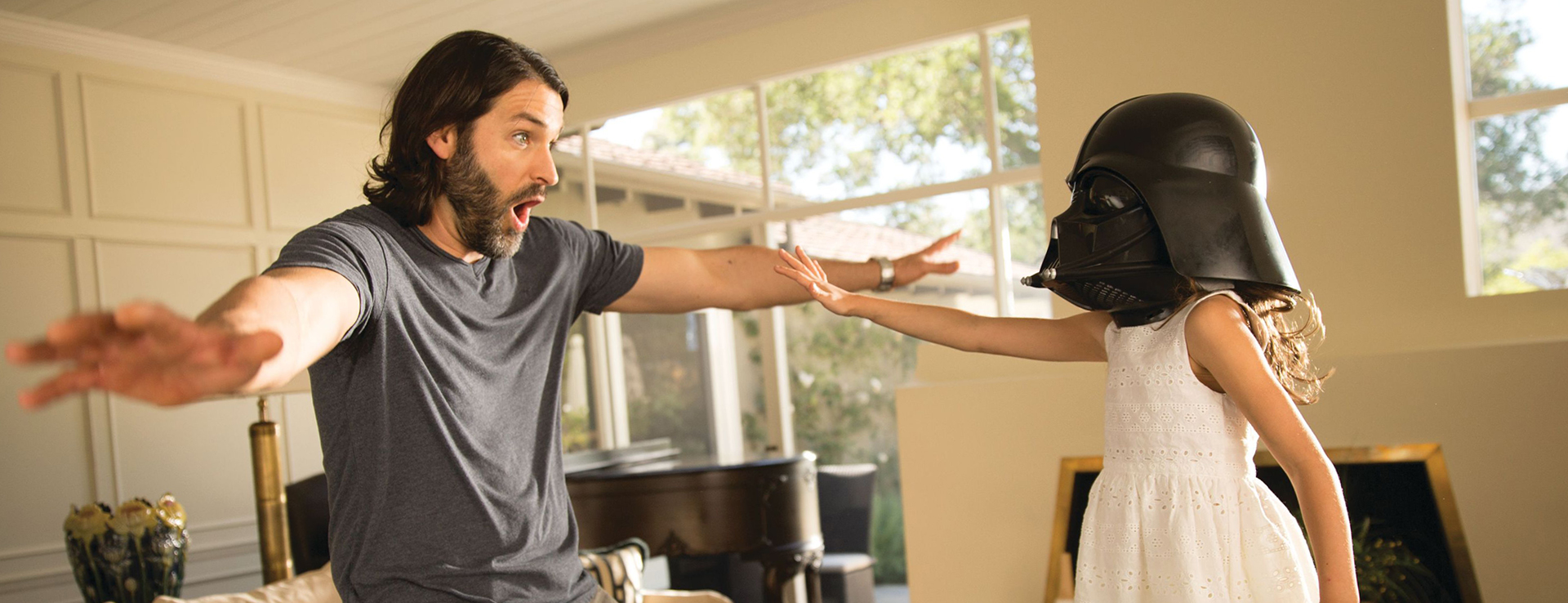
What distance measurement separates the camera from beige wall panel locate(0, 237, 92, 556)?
395cm

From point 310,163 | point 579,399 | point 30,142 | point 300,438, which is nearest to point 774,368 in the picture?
point 579,399

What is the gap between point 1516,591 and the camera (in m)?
2.69

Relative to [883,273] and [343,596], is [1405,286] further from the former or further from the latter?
[343,596]

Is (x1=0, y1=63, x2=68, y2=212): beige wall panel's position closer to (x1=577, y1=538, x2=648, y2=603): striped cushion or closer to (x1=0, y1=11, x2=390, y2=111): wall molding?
(x1=0, y1=11, x2=390, y2=111): wall molding

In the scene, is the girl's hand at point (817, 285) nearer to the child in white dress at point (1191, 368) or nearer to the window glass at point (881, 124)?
the child in white dress at point (1191, 368)

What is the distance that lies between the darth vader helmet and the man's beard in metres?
0.85

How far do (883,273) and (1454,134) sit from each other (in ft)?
6.45

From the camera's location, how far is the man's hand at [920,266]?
2039 mm

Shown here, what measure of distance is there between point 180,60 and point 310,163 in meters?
0.74

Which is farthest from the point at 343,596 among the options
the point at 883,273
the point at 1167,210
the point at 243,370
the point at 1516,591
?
the point at 1516,591

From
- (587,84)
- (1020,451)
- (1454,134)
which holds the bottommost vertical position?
(1020,451)

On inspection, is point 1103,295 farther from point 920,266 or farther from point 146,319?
point 146,319

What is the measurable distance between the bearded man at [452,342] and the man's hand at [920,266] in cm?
63

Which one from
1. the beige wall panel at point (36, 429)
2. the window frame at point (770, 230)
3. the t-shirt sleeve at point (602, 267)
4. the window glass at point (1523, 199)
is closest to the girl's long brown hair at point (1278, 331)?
the t-shirt sleeve at point (602, 267)
